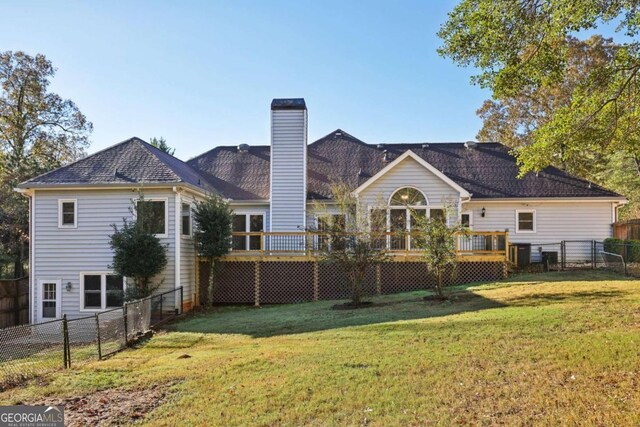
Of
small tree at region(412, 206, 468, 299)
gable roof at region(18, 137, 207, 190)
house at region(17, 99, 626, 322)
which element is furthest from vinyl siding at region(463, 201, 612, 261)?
gable roof at region(18, 137, 207, 190)

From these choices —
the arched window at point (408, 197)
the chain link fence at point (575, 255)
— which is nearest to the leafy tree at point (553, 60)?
the arched window at point (408, 197)

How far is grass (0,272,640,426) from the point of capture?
4.43 meters

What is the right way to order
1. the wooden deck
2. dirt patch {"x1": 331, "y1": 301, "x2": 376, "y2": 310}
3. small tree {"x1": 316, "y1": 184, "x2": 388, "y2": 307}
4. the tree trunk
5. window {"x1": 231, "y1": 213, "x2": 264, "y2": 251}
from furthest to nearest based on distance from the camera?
window {"x1": 231, "y1": 213, "x2": 264, "y2": 251} < the wooden deck < the tree trunk < small tree {"x1": 316, "y1": 184, "x2": 388, "y2": 307} < dirt patch {"x1": 331, "y1": 301, "x2": 376, "y2": 310}

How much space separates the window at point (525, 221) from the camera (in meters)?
18.5

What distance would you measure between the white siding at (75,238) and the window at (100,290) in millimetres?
191

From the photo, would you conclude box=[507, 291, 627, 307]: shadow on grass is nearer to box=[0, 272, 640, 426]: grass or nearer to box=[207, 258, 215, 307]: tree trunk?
box=[0, 272, 640, 426]: grass

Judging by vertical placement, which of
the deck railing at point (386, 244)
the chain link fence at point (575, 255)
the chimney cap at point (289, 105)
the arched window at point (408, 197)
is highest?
the chimney cap at point (289, 105)

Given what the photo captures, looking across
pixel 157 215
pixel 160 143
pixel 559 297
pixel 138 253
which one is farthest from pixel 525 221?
pixel 160 143

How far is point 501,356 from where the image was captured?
595cm

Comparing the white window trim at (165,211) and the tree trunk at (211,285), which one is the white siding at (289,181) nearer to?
the tree trunk at (211,285)

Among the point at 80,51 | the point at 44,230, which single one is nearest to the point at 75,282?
the point at 44,230

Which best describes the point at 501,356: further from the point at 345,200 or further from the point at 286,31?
the point at 286,31

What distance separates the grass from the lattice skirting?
450 centimetres

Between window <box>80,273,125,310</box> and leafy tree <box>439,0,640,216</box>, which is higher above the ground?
leafy tree <box>439,0,640,216</box>
